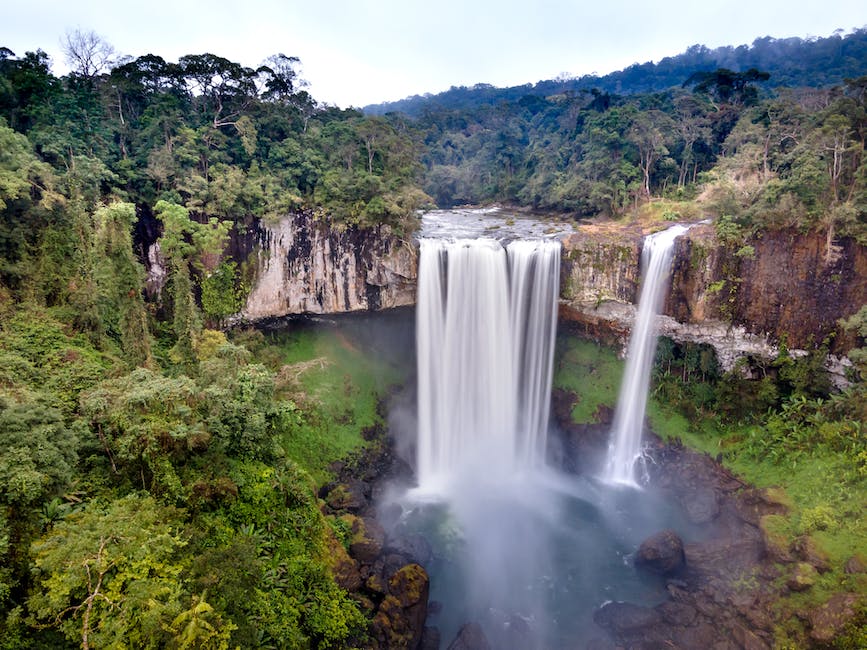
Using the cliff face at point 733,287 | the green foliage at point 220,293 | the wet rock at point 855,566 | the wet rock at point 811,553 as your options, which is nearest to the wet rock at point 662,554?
the wet rock at point 811,553

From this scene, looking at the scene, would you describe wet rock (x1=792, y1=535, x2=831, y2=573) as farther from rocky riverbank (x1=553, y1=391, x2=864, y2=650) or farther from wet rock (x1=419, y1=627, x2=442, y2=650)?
wet rock (x1=419, y1=627, x2=442, y2=650)

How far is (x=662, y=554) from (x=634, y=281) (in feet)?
30.4

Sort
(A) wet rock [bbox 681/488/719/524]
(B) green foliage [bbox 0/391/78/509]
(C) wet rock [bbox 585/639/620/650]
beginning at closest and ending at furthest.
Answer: (B) green foliage [bbox 0/391/78/509], (C) wet rock [bbox 585/639/620/650], (A) wet rock [bbox 681/488/719/524]

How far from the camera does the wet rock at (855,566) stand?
35.9 ft

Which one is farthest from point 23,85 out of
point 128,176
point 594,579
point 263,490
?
point 594,579

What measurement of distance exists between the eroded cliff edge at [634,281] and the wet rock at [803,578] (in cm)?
759

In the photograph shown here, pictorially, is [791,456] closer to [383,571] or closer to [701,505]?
[701,505]

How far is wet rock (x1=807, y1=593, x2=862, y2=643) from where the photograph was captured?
392 inches

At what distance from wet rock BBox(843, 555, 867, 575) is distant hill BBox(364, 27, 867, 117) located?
135ft

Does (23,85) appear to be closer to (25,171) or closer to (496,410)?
(25,171)

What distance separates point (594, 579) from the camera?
45.1 ft

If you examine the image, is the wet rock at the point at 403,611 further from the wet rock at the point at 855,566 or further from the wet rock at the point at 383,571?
the wet rock at the point at 855,566

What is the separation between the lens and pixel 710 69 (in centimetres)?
5797

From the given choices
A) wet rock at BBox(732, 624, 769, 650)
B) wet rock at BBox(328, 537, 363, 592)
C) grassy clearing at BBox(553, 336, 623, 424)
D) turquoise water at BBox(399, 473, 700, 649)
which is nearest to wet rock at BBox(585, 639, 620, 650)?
turquoise water at BBox(399, 473, 700, 649)
